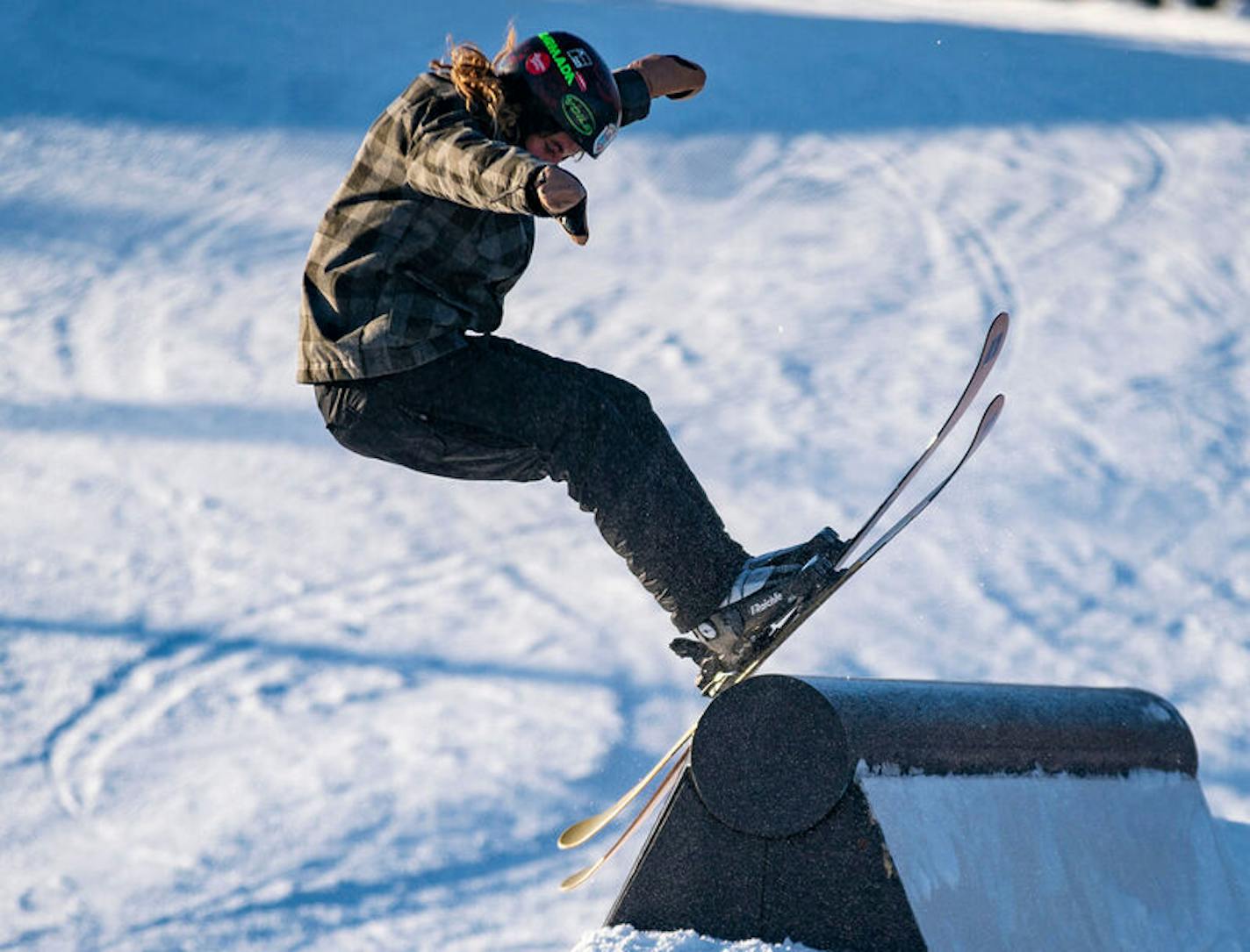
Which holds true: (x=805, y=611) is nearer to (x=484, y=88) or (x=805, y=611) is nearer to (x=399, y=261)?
(x=399, y=261)

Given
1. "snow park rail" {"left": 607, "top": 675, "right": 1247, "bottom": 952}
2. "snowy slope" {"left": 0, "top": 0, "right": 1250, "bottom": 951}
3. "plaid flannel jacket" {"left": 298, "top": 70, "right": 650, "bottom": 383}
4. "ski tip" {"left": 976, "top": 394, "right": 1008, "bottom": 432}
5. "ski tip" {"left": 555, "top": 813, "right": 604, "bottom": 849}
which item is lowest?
"snowy slope" {"left": 0, "top": 0, "right": 1250, "bottom": 951}

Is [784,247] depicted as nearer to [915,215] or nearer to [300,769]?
[915,215]

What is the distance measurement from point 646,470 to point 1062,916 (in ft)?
4.08

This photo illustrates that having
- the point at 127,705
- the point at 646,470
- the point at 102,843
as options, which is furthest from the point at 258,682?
the point at 646,470

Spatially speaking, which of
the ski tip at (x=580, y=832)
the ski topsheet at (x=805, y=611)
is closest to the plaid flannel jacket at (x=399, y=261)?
the ski topsheet at (x=805, y=611)

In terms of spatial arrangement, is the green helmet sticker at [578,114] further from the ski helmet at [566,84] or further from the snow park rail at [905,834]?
the snow park rail at [905,834]

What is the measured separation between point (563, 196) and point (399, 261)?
650mm

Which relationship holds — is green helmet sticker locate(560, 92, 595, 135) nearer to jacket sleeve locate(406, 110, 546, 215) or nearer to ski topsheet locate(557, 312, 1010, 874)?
jacket sleeve locate(406, 110, 546, 215)

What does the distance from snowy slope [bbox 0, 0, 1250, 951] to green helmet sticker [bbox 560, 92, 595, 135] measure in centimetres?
160

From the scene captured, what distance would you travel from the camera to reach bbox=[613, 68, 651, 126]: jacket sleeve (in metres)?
3.59

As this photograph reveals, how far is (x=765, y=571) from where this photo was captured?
3418 mm

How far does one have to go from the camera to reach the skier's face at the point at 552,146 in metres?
3.18

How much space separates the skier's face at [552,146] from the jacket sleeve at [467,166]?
129 millimetres

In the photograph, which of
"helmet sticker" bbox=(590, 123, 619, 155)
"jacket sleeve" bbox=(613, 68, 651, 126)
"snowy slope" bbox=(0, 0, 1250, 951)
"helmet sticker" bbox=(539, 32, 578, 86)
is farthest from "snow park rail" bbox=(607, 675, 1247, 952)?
"jacket sleeve" bbox=(613, 68, 651, 126)
